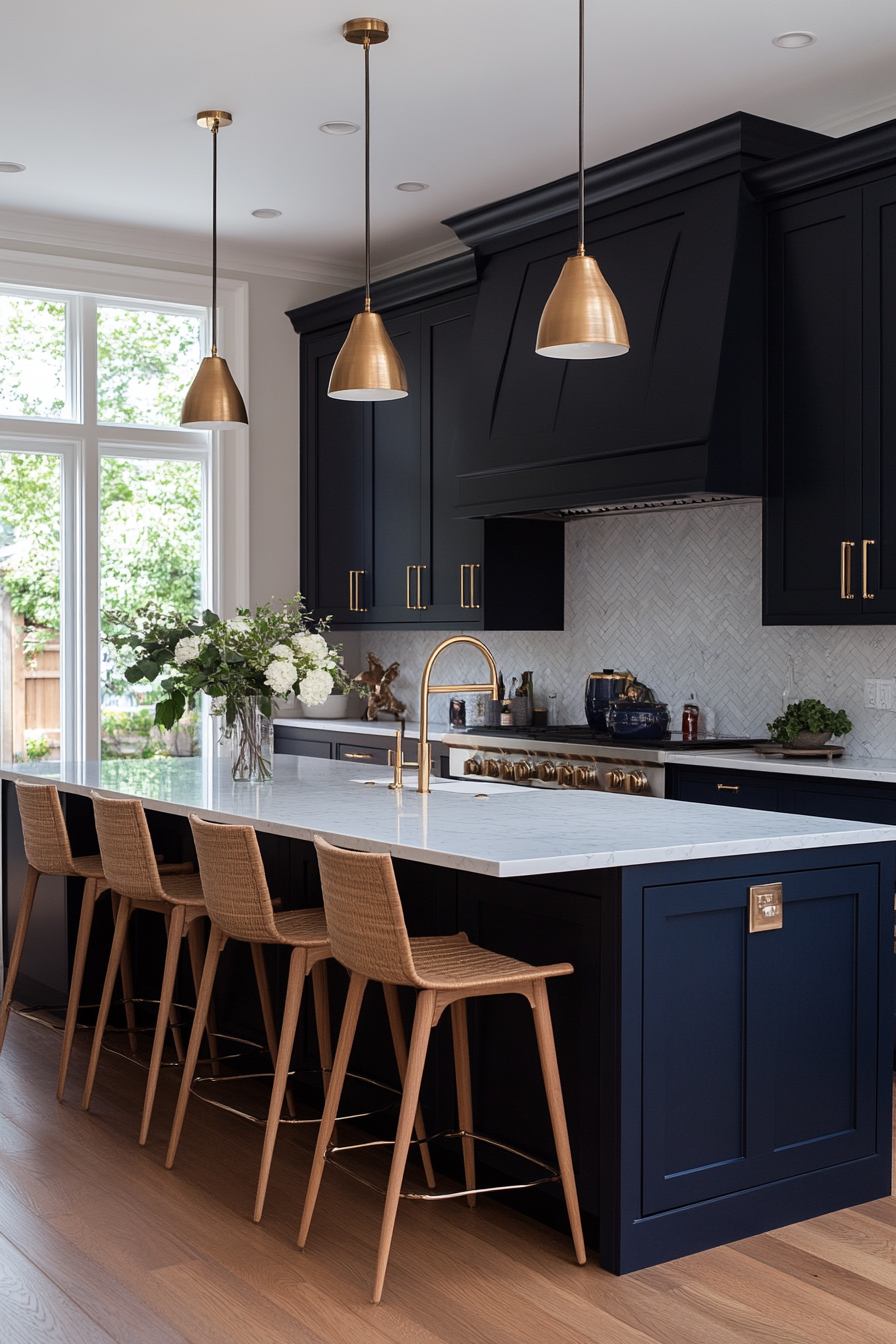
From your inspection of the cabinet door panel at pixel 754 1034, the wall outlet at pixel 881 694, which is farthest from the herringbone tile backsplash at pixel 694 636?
the cabinet door panel at pixel 754 1034

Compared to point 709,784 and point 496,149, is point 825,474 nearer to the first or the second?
point 709,784

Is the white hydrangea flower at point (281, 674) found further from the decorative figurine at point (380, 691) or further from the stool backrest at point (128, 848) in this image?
the decorative figurine at point (380, 691)

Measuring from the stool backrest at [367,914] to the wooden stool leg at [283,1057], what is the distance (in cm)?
22

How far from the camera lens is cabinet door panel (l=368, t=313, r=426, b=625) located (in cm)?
633

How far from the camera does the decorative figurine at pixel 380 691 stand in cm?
683

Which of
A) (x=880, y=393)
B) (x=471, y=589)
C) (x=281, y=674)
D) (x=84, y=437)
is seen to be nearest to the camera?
(x=281, y=674)

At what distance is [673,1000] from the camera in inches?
111

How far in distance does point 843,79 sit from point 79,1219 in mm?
4027

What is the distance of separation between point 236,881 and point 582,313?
59.4 inches

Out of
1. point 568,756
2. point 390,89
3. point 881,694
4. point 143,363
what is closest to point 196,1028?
point 568,756

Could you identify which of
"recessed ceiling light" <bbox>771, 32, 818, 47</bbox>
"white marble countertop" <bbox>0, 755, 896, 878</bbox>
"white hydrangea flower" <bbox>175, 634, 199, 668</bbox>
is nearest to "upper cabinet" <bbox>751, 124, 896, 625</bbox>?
"recessed ceiling light" <bbox>771, 32, 818, 47</bbox>

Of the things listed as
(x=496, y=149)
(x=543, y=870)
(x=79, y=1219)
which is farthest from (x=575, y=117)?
(x=79, y=1219)

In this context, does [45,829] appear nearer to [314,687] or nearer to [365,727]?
[314,687]

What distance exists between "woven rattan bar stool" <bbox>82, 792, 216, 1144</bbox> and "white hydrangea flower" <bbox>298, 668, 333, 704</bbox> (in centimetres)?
57
